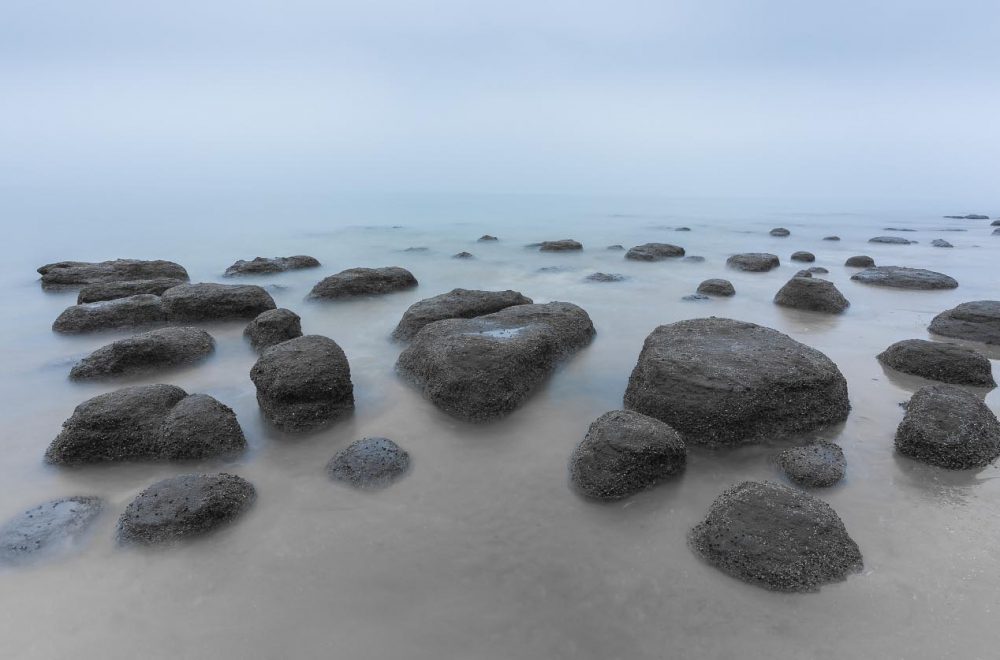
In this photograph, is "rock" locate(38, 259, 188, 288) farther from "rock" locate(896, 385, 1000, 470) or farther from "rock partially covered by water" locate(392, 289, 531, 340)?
"rock" locate(896, 385, 1000, 470)

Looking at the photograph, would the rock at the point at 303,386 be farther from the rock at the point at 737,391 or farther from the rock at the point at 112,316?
the rock at the point at 112,316

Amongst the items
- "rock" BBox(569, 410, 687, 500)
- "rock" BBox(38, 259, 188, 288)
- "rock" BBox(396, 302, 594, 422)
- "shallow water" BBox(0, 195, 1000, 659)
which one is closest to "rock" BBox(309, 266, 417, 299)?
"shallow water" BBox(0, 195, 1000, 659)

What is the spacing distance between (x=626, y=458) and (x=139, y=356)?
5025 mm

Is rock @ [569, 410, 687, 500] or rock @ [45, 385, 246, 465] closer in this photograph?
rock @ [569, 410, 687, 500]

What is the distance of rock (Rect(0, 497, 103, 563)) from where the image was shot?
2848 millimetres

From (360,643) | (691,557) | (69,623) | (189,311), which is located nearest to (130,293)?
(189,311)

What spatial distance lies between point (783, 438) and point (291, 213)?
32003 millimetres

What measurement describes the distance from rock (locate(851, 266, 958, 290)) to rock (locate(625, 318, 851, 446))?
7.50 m

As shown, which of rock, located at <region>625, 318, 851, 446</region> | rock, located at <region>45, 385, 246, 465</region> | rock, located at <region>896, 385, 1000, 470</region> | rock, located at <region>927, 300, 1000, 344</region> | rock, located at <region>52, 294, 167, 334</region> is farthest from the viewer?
rock, located at <region>52, 294, 167, 334</region>

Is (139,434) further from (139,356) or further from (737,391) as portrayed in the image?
(737,391)

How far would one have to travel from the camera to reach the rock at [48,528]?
2.85 metres

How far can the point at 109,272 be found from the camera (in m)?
10.2

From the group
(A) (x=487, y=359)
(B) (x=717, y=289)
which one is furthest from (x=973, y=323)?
(A) (x=487, y=359)

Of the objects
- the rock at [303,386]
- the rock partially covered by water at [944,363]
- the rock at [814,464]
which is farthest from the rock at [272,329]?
the rock partially covered by water at [944,363]
